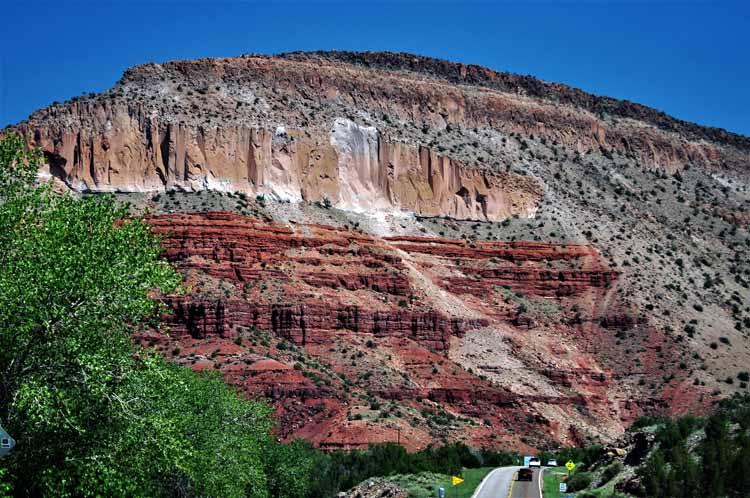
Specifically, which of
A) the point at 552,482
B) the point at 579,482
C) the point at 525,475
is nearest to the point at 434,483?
the point at 525,475

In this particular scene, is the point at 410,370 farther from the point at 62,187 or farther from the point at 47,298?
the point at 47,298

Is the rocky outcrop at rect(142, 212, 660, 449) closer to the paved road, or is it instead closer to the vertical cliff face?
the vertical cliff face

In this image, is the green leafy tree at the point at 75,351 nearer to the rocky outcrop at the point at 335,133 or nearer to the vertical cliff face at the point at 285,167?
the vertical cliff face at the point at 285,167

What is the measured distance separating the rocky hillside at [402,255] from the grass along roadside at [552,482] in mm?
20542

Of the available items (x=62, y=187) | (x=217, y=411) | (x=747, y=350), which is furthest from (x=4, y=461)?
(x=747, y=350)

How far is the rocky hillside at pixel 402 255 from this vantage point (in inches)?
2896

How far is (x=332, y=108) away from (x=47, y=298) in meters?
78.2

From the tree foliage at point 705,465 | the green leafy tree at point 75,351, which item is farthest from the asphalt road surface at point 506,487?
the green leafy tree at point 75,351

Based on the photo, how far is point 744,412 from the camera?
34.5 metres

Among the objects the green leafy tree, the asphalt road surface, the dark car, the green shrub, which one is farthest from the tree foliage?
the green leafy tree

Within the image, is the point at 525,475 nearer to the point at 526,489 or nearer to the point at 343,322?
the point at 526,489

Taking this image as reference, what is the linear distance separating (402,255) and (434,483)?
46.6m

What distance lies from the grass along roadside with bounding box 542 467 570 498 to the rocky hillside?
2054cm

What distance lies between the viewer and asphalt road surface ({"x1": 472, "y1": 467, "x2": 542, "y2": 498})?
37719 mm
